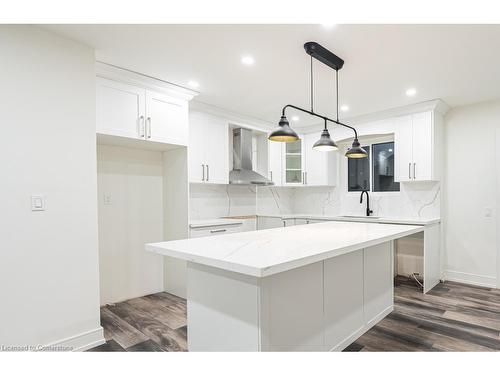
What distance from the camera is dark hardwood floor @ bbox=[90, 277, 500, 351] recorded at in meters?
2.29

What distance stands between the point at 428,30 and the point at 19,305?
337 centimetres

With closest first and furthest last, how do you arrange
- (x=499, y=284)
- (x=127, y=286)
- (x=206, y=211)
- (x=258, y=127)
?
(x=127, y=286) < (x=499, y=284) < (x=206, y=211) < (x=258, y=127)

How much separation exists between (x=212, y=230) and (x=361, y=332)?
189cm

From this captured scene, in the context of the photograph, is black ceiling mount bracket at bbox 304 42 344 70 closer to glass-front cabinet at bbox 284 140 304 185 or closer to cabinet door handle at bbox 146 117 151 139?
cabinet door handle at bbox 146 117 151 139

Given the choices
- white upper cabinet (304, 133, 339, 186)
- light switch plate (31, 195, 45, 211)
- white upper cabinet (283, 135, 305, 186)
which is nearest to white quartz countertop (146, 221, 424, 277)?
light switch plate (31, 195, 45, 211)

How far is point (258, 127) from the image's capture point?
4.69m

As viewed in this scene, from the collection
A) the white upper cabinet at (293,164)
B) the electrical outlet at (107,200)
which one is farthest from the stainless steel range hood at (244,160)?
the electrical outlet at (107,200)

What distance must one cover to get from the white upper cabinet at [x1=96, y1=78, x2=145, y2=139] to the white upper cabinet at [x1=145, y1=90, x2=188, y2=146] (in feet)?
0.26

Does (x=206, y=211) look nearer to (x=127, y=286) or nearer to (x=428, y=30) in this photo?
(x=127, y=286)

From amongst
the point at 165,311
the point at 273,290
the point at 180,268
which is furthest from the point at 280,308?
the point at 180,268

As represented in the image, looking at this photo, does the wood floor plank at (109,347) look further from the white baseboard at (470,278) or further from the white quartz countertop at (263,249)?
the white baseboard at (470,278)
